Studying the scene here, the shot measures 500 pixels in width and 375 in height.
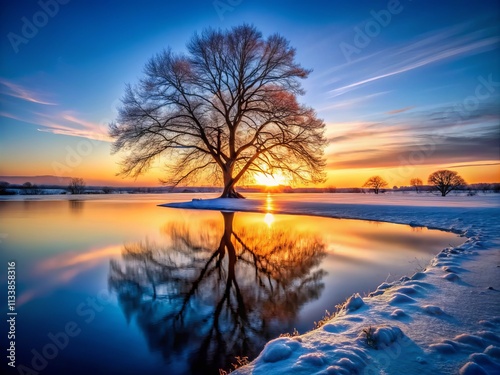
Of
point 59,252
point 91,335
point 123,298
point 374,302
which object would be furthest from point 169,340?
point 59,252

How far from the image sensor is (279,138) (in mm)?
20828

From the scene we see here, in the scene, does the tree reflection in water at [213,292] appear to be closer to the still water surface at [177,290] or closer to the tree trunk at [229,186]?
the still water surface at [177,290]

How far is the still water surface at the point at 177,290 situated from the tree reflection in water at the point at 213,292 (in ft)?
0.05

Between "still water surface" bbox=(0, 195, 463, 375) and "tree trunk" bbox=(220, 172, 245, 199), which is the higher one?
"tree trunk" bbox=(220, 172, 245, 199)

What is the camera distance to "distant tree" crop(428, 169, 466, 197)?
50688mm

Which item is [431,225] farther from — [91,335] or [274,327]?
[91,335]

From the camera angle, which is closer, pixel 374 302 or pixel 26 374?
pixel 26 374

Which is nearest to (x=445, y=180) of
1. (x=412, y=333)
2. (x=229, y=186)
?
(x=229, y=186)

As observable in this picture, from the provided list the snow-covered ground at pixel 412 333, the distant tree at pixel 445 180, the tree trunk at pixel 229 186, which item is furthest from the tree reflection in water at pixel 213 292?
the distant tree at pixel 445 180

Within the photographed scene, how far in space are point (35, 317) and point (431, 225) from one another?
1200 cm

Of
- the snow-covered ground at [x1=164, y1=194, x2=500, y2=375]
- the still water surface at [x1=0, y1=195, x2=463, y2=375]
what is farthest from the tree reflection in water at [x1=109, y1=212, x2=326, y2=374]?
the snow-covered ground at [x1=164, y1=194, x2=500, y2=375]

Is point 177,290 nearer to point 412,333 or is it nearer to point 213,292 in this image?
point 213,292

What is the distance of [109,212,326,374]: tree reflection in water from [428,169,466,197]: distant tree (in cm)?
5506

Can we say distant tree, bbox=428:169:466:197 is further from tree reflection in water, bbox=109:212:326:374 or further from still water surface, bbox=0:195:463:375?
tree reflection in water, bbox=109:212:326:374
